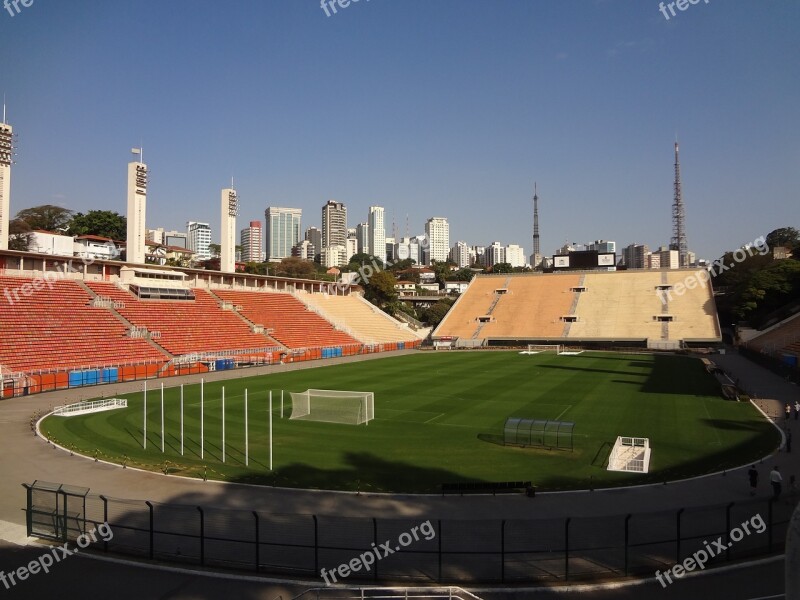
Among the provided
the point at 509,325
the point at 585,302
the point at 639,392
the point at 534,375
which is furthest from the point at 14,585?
the point at 585,302

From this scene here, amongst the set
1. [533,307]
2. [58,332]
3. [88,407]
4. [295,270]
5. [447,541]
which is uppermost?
[295,270]

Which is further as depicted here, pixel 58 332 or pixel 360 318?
pixel 360 318

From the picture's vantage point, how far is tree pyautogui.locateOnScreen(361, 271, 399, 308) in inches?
3910

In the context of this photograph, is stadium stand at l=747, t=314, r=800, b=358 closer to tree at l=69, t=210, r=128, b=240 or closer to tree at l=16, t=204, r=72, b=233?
tree at l=69, t=210, r=128, b=240

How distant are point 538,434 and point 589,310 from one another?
6748 centimetres

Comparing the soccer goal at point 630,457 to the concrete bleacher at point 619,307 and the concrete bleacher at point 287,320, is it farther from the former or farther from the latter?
the concrete bleacher at point 619,307

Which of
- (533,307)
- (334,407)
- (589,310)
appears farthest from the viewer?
(533,307)

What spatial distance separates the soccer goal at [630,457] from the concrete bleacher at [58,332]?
38185 millimetres

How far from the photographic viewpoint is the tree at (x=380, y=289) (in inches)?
3910

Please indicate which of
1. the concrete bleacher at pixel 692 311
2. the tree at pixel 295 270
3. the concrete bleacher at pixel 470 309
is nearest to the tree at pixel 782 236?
the concrete bleacher at pixel 692 311

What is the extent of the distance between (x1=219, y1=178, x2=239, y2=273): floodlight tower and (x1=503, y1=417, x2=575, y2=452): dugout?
186ft

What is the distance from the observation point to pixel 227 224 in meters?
73.0

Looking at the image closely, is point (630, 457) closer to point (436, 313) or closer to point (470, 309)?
point (470, 309)

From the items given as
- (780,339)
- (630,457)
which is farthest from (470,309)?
(630,457)
